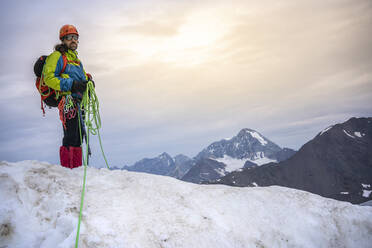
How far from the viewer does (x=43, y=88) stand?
8.02 m

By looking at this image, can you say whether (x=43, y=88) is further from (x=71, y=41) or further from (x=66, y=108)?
(x=71, y=41)

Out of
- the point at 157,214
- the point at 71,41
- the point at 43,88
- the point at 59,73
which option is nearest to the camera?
the point at 157,214

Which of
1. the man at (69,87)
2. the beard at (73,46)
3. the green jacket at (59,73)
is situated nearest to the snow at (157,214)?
the man at (69,87)

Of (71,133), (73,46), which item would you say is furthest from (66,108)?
(73,46)

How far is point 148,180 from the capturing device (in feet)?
25.8

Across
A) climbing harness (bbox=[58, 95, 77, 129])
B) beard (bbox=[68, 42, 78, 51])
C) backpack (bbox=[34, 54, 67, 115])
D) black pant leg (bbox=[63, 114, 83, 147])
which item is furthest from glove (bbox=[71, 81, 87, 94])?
beard (bbox=[68, 42, 78, 51])

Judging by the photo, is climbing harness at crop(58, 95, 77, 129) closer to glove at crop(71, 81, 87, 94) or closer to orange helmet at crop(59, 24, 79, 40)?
glove at crop(71, 81, 87, 94)

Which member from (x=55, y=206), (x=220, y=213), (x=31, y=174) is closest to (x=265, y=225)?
(x=220, y=213)

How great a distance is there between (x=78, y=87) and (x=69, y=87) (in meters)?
0.26

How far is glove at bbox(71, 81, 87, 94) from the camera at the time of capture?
25.8 ft

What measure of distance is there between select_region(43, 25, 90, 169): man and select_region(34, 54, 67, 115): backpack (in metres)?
0.14

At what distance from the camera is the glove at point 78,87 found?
25.8 ft

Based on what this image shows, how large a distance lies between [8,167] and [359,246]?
8.55m

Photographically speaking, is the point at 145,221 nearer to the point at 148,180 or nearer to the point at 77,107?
the point at 148,180
